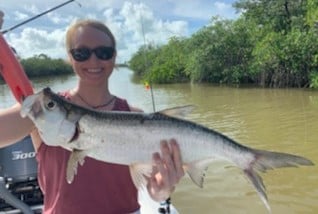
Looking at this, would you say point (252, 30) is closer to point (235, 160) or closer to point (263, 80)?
point (263, 80)

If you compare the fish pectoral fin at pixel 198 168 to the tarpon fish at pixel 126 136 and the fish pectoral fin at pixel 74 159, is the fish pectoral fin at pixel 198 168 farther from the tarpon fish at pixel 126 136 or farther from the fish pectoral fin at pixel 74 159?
the fish pectoral fin at pixel 74 159

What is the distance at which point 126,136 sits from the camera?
2.01 meters

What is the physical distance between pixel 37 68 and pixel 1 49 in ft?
189

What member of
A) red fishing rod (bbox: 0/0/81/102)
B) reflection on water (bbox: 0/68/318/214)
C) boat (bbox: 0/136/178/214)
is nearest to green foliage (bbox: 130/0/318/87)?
reflection on water (bbox: 0/68/318/214)

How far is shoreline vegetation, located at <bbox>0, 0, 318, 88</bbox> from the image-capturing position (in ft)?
97.2

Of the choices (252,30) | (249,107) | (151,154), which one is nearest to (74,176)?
(151,154)

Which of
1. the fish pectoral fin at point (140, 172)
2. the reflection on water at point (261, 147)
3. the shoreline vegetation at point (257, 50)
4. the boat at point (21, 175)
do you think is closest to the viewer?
the fish pectoral fin at point (140, 172)

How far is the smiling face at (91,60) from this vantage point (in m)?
2.33

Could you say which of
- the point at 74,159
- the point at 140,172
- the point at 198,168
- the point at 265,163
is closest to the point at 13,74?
the point at 74,159

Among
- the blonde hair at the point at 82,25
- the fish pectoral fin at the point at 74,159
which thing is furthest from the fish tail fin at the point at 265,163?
the blonde hair at the point at 82,25

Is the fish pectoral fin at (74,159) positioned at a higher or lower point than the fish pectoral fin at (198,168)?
higher

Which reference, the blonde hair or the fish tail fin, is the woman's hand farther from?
the blonde hair

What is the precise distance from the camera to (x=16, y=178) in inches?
191

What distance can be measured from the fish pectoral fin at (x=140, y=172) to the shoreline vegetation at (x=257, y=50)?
25.3 meters
